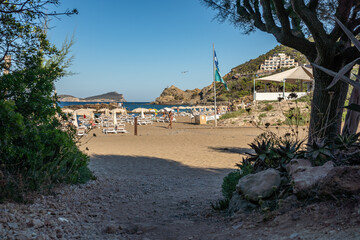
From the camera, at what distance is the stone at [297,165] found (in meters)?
3.48

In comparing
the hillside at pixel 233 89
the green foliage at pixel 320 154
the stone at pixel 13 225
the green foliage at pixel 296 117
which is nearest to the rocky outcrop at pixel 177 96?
the hillside at pixel 233 89

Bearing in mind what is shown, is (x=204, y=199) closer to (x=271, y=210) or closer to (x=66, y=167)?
(x=271, y=210)

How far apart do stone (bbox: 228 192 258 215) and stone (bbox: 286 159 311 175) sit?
24.3 inches

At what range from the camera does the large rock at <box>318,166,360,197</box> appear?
109 inches

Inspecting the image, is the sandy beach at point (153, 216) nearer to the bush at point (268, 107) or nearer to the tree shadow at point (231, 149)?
the tree shadow at point (231, 149)

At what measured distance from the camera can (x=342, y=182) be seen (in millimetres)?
2807

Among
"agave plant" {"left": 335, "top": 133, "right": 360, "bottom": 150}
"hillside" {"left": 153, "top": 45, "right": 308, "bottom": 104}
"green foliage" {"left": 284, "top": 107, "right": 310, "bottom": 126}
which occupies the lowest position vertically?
"agave plant" {"left": 335, "top": 133, "right": 360, "bottom": 150}

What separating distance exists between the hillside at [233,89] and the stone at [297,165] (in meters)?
38.8

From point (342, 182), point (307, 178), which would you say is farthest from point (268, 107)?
point (342, 182)

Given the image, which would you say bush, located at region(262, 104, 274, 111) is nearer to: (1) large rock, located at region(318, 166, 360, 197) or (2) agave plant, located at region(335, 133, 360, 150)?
(2) agave plant, located at region(335, 133, 360, 150)

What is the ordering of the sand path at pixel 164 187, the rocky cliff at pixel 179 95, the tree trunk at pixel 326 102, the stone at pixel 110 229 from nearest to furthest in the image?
the stone at pixel 110 229, the sand path at pixel 164 187, the tree trunk at pixel 326 102, the rocky cliff at pixel 179 95

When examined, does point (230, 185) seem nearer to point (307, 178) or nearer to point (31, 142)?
point (307, 178)

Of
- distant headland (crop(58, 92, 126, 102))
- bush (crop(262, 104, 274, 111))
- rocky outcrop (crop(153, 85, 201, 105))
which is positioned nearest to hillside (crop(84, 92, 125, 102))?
distant headland (crop(58, 92, 126, 102))

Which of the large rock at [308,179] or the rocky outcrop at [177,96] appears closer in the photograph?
the large rock at [308,179]
